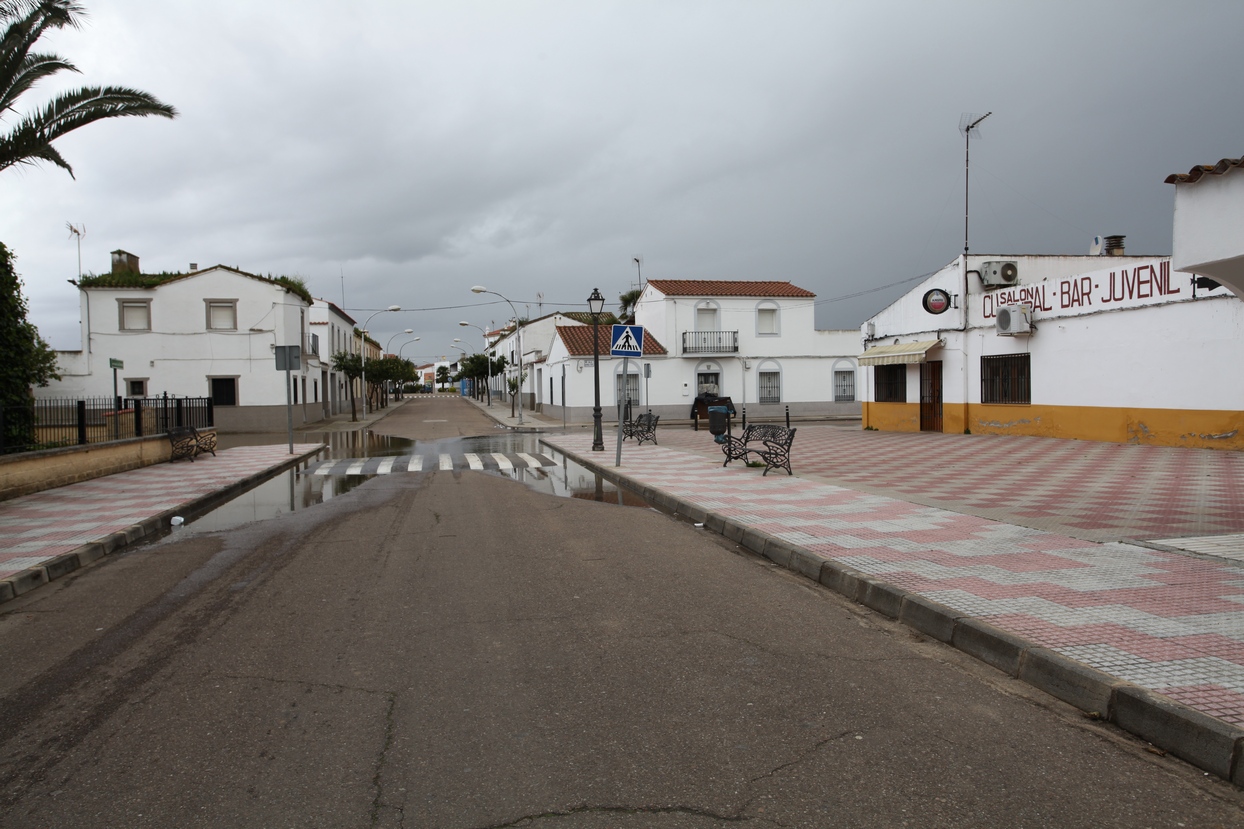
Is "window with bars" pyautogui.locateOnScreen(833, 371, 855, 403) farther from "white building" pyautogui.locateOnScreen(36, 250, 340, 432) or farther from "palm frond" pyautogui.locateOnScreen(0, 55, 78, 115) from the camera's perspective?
"palm frond" pyautogui.locateOnScreen(0, 55, 78, 115)

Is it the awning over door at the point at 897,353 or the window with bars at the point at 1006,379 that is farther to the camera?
the awning over door at the point at 897,353

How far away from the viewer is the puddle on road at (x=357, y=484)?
11.2m

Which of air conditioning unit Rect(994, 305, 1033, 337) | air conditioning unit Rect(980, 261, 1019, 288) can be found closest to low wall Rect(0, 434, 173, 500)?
air conditioning unit Rect(994, 305, 1033, 337)

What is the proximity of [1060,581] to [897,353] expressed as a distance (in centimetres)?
2032

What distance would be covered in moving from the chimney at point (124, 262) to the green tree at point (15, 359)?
25681 mm

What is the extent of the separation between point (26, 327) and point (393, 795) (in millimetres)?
14001

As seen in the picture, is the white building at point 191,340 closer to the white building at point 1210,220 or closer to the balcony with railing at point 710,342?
the balcony with railing at point 710,342

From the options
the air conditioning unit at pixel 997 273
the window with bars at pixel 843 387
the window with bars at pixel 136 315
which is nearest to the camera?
the air conditioning unit at pixel 997 273

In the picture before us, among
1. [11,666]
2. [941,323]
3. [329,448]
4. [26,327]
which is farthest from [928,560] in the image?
[329,448]

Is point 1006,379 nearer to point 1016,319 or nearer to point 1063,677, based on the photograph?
point 1016,319

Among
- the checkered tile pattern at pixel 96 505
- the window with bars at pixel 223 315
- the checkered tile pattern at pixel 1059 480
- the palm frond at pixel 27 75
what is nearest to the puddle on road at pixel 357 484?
the checkered tile pattern at pixel 96 505

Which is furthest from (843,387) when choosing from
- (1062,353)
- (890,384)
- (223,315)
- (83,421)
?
(83,421)

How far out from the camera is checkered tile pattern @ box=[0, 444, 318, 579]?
26.7 ft

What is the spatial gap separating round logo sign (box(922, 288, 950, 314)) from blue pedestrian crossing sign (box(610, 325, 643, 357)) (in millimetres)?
11923
